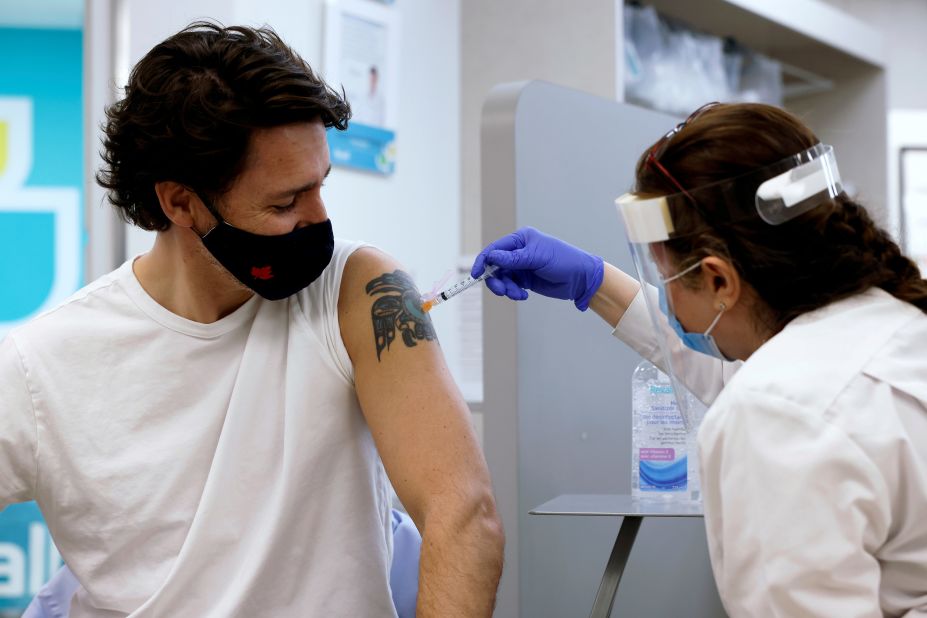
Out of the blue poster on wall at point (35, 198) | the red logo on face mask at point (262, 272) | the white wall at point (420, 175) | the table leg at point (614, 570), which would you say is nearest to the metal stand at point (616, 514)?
the table leg at point (614, 570)

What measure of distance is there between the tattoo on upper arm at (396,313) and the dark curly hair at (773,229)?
18.8 inches

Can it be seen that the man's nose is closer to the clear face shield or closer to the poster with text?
the clear face shield

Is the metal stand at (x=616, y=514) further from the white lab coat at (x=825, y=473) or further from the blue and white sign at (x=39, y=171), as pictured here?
the blue and white sign at (x=39, y=171)

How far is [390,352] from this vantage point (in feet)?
4.67

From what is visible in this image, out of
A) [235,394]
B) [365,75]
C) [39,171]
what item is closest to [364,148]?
[365,75]

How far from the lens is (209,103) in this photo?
4.66ft

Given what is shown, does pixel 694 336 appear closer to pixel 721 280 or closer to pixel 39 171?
pixel 721 280

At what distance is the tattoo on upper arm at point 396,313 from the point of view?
1.44 metres

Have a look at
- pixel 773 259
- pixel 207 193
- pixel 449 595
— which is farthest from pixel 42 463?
pixel 773 259

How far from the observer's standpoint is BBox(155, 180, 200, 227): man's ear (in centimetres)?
150

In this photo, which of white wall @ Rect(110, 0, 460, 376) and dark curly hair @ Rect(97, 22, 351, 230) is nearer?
dark curly hair @ Rect(97, 22, 351, 230)

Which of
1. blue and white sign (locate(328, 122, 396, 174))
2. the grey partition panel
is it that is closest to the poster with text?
blue and white sign (locate(328, 122, 396, 174))

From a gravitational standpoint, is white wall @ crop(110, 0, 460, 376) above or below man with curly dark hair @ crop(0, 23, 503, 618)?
above

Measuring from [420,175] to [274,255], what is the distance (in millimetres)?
1725
